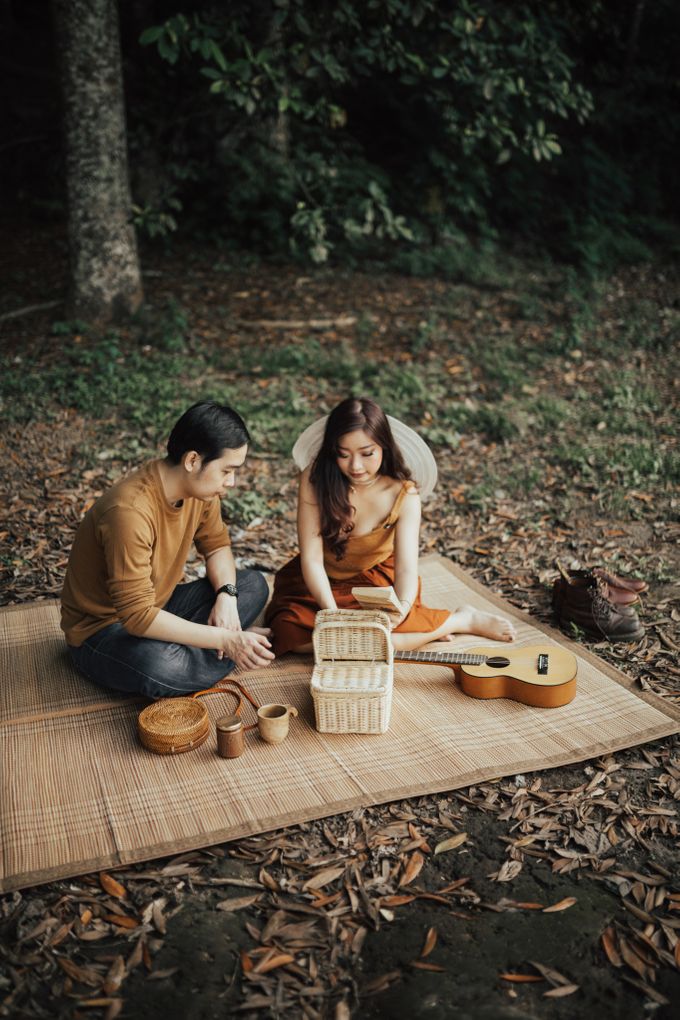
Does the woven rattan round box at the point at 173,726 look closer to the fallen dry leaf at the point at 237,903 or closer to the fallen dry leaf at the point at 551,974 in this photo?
the fallen dry leaf at the point at 237,903

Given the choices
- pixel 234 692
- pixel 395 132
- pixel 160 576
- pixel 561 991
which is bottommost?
pixel 561 991

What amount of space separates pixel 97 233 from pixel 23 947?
21.9ft

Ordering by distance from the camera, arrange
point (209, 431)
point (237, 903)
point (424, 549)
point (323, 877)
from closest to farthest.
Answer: point (237, 903), point (323, 877), point (209, 431), point (424, 549)

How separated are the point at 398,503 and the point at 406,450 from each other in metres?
0.28

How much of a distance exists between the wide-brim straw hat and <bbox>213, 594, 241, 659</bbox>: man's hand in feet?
2.59

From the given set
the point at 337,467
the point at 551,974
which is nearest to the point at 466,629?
the point at 337,467

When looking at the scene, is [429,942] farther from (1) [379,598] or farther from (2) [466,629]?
(2) [466,629]

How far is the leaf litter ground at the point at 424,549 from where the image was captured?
241 centimetres

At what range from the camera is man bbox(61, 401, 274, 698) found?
10.6 feet

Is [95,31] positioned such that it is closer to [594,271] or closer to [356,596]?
[356,596]

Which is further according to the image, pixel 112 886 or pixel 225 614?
pixel 225 614

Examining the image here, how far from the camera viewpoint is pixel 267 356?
802 centimetres

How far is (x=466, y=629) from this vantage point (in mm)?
4285

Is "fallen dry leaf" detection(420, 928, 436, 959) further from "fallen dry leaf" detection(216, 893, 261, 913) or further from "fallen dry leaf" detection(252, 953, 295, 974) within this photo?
"fallen dry leaf" detection(216, 893, 261, 913)
